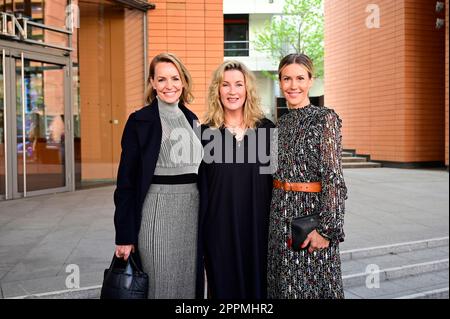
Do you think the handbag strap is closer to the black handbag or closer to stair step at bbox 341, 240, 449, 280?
the black handbag

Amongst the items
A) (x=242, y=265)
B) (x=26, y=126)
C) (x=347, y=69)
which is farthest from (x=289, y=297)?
(x=347, y=69)

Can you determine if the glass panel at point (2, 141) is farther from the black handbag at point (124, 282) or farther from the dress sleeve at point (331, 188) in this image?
the dress sleeve at point (331, 188)

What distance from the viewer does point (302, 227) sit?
6.68ft

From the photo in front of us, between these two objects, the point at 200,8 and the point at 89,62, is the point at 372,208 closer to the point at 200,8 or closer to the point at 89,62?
the point at 200,8

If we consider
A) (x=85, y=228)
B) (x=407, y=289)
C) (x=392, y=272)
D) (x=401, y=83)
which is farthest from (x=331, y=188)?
(x=401, y=83)

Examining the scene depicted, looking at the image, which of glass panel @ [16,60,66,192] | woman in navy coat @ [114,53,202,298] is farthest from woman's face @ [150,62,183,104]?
glass panel @ [16,60,66,192]

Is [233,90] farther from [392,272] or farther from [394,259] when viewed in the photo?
[394,259]

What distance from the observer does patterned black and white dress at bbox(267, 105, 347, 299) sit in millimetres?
2027

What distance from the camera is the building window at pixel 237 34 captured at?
808 inches

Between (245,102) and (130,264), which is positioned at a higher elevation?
(245,102)

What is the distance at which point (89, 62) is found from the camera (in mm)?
9117

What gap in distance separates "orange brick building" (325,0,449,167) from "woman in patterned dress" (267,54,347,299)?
10973 millimetres

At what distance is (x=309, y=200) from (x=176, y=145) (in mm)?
668

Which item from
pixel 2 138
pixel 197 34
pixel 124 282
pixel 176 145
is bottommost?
pixel 124 282
